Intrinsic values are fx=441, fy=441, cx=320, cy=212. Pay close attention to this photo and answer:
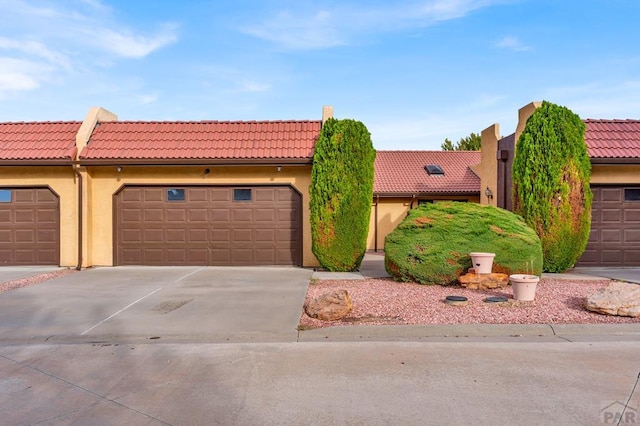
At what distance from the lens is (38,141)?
13.6 meters

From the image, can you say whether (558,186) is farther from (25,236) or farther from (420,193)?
(25,236)

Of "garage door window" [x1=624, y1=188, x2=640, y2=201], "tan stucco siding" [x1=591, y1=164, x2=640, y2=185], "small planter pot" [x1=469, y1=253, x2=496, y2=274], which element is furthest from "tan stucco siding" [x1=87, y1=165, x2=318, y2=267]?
"garage door window" [x1=624, y1=188, x2=640, y2=201]

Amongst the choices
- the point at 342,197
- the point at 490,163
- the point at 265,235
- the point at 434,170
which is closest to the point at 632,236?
the point at 490,163

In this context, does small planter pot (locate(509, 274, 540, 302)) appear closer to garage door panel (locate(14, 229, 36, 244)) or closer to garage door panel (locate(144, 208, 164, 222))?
garage door panel (locate(144, 208, 164, 222))

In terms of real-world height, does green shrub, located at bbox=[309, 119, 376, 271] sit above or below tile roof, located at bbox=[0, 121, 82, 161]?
below

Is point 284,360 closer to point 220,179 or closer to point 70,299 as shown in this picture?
point 70,299

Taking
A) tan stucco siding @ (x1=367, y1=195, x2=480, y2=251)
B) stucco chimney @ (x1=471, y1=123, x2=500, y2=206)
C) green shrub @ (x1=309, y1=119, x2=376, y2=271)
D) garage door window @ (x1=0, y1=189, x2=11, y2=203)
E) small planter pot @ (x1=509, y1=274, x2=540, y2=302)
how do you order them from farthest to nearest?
tan stucco siding @ (x1=367, y1=195, x2=480, y2=251), stucco chimney @ (x1=471, y1=123, x2=500, y2=206), garage door window @ (x1=0, y1=189, x2=11, y2=203), green shrub @ (x1=309, y1=119, x2=376, y2=271), small planter pot @ (x1=509, y1=274, x2=540, y2=302)

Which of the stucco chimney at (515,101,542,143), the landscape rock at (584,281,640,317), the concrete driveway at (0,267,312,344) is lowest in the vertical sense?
the concrete driveway at (0,267,312,344)

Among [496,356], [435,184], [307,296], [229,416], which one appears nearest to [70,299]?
[307,296]

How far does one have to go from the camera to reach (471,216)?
10.3 m

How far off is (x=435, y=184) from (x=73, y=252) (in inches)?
608

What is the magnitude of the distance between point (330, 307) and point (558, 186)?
8047 millimetres

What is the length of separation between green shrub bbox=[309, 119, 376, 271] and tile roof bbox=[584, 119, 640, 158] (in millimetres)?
6667

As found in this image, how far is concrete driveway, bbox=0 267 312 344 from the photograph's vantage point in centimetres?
638
